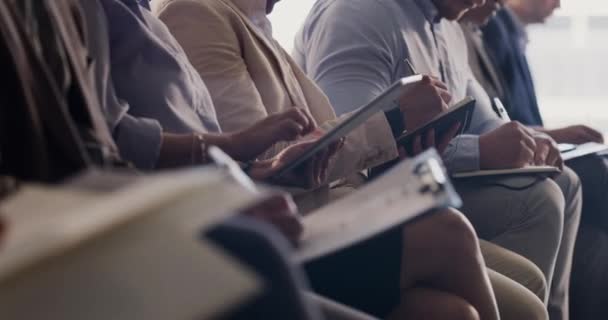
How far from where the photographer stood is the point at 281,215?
813mm

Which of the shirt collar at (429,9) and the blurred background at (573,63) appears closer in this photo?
the shirt collar at (429,9)

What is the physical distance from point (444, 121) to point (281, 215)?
829 millimetres

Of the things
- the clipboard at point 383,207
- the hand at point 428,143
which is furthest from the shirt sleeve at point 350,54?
the clipboard at point 383,207

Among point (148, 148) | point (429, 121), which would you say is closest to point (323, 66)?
point (429, 121)

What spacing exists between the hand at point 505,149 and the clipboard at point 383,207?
1.16 meters

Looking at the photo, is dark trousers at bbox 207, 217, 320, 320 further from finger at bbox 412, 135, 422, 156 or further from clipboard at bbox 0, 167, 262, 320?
finger at bbox 412, 135, 422, 156

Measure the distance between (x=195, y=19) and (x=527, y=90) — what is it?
1653mm

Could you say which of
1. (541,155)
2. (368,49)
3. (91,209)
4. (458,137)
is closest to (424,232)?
(458,137)

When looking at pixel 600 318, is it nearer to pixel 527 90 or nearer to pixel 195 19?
pixel 527 90

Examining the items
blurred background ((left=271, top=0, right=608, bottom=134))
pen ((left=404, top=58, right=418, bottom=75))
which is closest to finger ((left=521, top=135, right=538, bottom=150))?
pen ((left=404, top=58, right=418, bottom=75))

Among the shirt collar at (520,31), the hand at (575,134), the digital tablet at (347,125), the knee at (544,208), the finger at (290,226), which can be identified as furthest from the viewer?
the shirt collar at (520,31)

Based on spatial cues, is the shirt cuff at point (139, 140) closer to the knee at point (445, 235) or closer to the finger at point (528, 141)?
the knee at point (445, 235)

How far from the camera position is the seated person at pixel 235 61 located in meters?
1.62

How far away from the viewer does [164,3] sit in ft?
5.54
